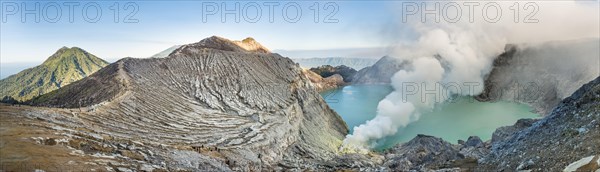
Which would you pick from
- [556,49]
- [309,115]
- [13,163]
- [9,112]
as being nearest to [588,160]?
[13,163]

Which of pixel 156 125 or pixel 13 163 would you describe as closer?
pixel 13 163

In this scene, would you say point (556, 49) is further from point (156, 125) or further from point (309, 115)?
point (156, 125)

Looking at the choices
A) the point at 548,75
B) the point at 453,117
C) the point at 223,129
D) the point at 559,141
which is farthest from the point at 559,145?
the point at 548,75

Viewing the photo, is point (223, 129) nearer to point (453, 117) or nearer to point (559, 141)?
point (559, 141)

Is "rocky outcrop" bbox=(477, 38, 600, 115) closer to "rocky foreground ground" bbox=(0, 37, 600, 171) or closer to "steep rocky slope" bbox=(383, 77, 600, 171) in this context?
"rocky foreground ground" bbox=(0, 37, 600, 171)

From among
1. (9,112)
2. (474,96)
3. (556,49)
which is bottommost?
(474,96)

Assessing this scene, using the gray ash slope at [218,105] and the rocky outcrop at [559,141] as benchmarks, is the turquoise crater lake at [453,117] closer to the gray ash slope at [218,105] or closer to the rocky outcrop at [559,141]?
the gray ash slope at [218,105]

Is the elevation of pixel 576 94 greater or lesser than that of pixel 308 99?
greater

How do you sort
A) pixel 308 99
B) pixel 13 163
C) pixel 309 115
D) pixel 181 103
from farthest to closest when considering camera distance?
pixel 308 99 < pixel 309 115 < pixel 181 103 < pixel 13 163
